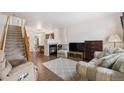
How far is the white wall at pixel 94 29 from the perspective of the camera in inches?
54.2

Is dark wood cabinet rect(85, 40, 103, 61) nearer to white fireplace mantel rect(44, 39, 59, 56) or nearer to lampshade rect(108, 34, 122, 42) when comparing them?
lampshade rect(108, 34, 122, 42)

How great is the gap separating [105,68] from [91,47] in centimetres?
43

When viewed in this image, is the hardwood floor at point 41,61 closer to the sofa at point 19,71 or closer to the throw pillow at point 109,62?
the sofa at point 19,71

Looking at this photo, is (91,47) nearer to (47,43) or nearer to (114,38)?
(114,38)

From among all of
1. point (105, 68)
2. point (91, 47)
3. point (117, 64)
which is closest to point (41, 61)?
point (91, 47)

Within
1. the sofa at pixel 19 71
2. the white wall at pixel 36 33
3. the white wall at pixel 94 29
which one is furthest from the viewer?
the white wall at pixel 36 33

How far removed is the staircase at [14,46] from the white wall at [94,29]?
79cm

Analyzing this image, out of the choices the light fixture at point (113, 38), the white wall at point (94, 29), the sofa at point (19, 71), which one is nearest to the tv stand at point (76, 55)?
the white wall at point (94, 29)

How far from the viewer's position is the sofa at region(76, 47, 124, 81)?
1131mm

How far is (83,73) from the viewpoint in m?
1.48

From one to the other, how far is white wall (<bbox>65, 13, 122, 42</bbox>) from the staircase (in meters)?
0.79

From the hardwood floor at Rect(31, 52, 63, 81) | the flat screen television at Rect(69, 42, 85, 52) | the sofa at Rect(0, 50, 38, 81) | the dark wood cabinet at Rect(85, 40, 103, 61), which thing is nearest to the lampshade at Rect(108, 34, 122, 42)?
the dark wood cabinet at Rect(85, 40, 103, 61)
